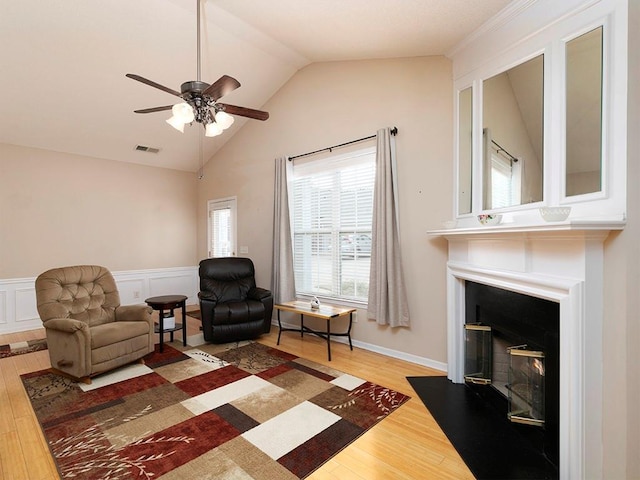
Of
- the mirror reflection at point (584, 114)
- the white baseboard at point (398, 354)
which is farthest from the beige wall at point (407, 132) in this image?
the mirror reflection at point (584, 114)

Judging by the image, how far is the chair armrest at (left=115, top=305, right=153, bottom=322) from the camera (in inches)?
138

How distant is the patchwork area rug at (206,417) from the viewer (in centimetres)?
191

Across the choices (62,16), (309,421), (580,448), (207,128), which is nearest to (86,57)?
(62,16)

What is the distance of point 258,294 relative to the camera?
14.4 feet

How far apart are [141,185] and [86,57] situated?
273cm

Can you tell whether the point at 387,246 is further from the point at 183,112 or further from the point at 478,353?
the point at 183,112

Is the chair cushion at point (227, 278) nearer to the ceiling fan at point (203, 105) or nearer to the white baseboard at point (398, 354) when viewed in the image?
the white baseboard at point (398, 354)

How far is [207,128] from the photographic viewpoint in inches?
105

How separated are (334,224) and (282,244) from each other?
87cm

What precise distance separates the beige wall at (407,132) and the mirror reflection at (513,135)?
1.72 ft

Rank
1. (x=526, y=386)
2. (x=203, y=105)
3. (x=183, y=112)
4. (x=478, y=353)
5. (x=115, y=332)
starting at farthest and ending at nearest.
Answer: (x=115, y=332)
(x=478, y=353)
(x=203, y=105)
(x=183, y=112)
(x=526, y=386)

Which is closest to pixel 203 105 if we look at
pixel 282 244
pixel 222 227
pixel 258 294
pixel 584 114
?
pixel 282 244

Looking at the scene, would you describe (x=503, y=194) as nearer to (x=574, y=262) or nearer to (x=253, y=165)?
(x=574, y=262)

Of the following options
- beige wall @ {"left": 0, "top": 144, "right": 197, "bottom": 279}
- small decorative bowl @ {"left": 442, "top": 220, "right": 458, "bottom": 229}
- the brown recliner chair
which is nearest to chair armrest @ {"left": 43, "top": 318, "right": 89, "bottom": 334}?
the brown recliner chair
